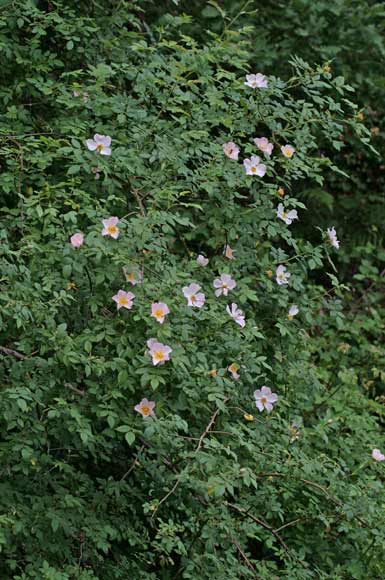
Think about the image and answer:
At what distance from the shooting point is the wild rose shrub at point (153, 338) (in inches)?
112

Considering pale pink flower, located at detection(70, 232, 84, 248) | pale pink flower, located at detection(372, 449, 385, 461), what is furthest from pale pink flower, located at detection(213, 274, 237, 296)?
pale pink flower, located at detection(372, 449, 385, 461)

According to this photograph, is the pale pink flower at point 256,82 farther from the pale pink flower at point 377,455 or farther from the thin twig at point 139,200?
the pale pink flower at point 377,455

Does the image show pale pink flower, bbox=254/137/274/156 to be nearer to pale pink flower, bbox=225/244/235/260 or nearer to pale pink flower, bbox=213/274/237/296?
pale pink flower, bbox=225/244/235/260

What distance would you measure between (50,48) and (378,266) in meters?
2.64

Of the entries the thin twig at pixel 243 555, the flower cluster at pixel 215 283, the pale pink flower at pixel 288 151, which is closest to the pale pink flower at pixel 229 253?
the flower cluster at pixel 215 283

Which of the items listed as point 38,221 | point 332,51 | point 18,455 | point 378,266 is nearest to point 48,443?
point 18,455

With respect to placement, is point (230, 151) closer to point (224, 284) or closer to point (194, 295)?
point (224, 284)

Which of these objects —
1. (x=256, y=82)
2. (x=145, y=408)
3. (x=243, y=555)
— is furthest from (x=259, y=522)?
(x=256, y=82)

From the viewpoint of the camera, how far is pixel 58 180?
347cm

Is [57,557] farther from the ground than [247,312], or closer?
closer

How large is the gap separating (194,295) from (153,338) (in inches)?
9.8

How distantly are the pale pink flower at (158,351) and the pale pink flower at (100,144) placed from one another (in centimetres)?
68

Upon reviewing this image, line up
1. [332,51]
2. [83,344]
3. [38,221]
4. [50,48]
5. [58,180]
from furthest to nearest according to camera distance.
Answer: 1. [332,51]
2. [50,48]
3. [58,180]
4. [38,221]
5. [83,344]

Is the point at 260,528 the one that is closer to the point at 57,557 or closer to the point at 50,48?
→ the point at 57,557
